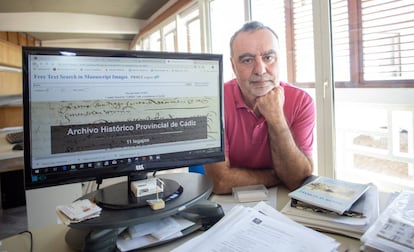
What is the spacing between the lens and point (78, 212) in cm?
70

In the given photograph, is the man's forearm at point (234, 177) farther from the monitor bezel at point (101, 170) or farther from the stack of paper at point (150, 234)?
the stack of paper at point (150, 234)

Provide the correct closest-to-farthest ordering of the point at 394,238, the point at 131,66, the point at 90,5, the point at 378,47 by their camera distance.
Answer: the point at 394,238 → the point at 131,66 → the point at 378,47 → the point at 90,5

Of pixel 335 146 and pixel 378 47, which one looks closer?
pixel 378 47

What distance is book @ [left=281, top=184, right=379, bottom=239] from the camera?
2.42 ft

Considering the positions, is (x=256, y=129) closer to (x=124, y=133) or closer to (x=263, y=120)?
(x=263, y=120)

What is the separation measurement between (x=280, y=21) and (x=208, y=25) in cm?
122

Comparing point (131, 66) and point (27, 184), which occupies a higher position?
point (131, 66)

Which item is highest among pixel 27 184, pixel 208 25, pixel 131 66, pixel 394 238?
pixel 208 25

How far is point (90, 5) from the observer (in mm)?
5055

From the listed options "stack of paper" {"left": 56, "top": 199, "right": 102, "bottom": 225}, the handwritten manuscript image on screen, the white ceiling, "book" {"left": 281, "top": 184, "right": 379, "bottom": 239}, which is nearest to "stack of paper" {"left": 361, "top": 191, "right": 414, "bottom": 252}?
"book" {"left": 281, "top": 184, "right": 379, "bottom": 239}

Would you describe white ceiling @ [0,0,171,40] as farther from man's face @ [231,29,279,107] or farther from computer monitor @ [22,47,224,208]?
computer monitor @ [22,47,224,208]

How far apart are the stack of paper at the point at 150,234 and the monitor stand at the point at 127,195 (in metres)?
0.06

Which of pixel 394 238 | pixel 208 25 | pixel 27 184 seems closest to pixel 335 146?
pixel 394 238

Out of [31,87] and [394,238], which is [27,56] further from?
[394,238]
